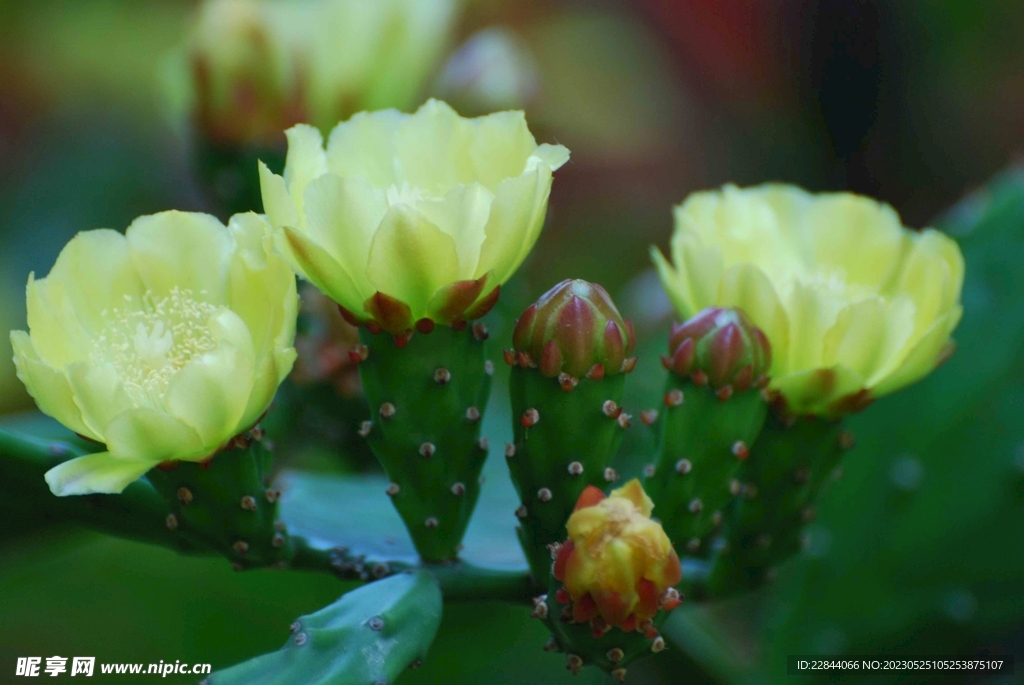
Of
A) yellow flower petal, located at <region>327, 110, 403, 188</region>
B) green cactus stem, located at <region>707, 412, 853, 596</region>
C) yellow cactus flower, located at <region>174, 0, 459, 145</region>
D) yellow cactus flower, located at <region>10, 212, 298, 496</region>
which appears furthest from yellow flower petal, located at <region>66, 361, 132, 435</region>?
yellow cactus flower, located at <region>174, 0, 459, 145</region>

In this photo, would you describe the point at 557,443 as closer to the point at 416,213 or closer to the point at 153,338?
the point at 416,213

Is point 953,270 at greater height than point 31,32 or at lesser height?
lesser

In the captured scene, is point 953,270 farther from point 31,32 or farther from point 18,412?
point 31,32

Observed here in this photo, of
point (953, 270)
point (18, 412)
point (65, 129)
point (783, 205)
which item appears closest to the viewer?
point (953, 270)

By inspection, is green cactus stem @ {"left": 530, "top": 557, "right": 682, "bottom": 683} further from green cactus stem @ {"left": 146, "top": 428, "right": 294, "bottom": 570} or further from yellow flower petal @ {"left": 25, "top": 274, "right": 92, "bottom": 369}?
yellow flower petal @ {"left": 25, "top": 274, "right": 92, "bottom": 369}

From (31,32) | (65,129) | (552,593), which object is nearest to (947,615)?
(552,593)

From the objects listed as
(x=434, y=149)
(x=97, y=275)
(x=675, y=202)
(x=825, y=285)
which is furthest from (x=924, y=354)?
(x=675, y=202)

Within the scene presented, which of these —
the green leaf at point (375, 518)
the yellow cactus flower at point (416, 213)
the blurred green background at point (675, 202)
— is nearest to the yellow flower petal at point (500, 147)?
the yellow cactus flower at point (416, 213)
